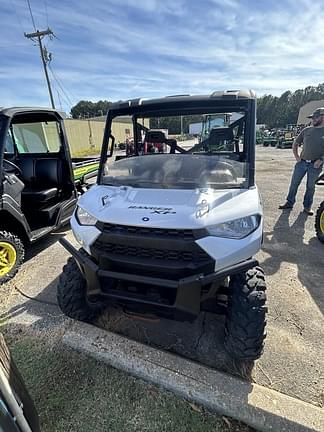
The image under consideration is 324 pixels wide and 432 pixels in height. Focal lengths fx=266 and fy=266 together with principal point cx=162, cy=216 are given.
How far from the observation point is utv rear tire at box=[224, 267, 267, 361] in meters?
1.86

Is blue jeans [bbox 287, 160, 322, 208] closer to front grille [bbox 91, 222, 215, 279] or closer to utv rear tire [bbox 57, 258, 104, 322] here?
front grille [bbox 91, 222, 215, 279]

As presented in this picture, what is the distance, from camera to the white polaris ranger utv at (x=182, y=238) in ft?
5.67

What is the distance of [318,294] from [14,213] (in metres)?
3.63

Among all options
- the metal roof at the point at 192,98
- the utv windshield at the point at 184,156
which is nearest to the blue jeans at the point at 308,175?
the utv windshield at the point at 184,156

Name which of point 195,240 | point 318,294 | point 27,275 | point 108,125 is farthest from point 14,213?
point 318,294

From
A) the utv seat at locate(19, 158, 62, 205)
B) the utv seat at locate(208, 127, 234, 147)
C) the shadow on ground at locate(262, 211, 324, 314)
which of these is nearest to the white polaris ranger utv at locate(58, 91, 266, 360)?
the utv seat at locate(208, 127, 234, 147)

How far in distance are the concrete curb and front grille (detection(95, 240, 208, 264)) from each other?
82 cm

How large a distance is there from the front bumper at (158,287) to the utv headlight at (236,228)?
0.65ft

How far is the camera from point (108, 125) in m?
2.70

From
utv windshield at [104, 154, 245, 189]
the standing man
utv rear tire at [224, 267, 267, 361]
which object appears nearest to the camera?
utv rear tire at [224, 267, 267, 361]

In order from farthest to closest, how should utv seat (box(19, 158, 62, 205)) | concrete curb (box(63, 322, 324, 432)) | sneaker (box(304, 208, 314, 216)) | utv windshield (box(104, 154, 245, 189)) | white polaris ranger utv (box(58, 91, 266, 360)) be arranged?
sneaker (box(304, 208, 314, 216)), utv seat (box(19, 158, 62, 205)), utv windshield (box(104, 154, 245, 189)), white polaris ranger utv (box(58, 91, 266, 360)), concrete curb (box(63, 322, 324, 432))

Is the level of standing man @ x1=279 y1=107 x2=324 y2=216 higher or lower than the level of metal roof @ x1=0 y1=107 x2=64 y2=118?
lower

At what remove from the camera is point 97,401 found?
5.86 ft

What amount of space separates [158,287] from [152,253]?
9.1 inches
